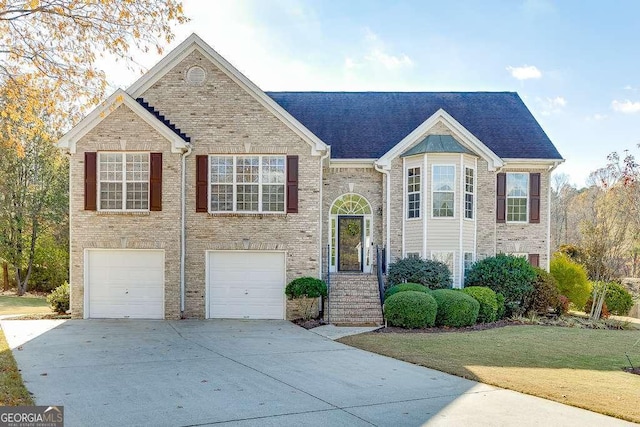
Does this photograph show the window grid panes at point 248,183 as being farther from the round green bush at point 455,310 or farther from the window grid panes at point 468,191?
the window grid panes at point 468,191

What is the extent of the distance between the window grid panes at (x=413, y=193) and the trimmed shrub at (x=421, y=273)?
1.82 meters

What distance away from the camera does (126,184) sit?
17.7 meters

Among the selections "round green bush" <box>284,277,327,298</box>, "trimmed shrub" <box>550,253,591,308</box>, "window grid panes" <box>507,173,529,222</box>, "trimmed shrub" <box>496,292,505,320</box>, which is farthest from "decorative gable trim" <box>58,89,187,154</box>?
"trimmed shrub" <box>550,253,591,308</box>

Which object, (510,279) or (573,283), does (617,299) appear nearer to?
(573,283)

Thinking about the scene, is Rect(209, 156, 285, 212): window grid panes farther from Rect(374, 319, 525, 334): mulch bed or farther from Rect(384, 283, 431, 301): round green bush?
Rect(374, 319, 525, 334): mulch bed

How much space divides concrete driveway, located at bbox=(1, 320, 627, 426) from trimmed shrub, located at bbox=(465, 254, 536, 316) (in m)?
7.65

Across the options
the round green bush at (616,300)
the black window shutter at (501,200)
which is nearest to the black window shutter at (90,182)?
the black window shutter at (501,200)

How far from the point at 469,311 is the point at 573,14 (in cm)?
893

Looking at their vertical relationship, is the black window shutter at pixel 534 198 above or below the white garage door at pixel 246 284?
above

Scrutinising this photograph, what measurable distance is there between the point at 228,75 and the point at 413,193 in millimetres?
7624

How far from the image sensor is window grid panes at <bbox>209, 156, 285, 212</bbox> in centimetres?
1825

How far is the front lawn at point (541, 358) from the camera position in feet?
29.1

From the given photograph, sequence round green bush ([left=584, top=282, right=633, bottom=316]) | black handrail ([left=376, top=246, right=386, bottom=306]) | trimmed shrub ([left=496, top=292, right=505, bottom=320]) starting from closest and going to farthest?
trimmed shrub ([left=496, top=292, right=505, bottom=320])
black handrail ([left=376, top=246, right=386, bottom=306])
round green bush ([left=584, top=282, right=633, bottom=316])

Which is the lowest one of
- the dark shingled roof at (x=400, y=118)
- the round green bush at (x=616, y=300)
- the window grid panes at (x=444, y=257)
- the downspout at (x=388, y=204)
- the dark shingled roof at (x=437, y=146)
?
the round green bush at (x=616, y=300)
